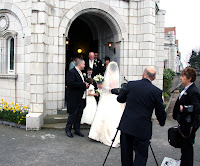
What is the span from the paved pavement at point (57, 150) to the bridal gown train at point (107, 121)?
0.22 meters

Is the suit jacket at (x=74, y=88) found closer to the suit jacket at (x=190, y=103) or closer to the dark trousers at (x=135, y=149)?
the dark trousers at (x=135, y=149)

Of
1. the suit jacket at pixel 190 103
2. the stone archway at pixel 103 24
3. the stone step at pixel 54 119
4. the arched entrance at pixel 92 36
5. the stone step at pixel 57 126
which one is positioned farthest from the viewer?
the arched entrance at pixel 92 36

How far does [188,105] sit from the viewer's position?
4.15 m

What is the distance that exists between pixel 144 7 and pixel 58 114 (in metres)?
5.10

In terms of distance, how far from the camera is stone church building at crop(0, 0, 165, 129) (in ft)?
24.9

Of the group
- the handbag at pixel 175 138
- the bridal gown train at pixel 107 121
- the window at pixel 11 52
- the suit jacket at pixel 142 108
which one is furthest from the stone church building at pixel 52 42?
the handbag at pixel 175 138

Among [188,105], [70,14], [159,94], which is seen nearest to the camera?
[159,94]

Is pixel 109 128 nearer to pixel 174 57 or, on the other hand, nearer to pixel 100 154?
pixel 100 154

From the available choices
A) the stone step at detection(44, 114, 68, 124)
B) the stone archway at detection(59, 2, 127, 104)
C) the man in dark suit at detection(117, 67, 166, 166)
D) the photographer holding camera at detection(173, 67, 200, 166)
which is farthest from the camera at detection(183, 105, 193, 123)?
the stone archway at detection(59, 2, 127, 104)

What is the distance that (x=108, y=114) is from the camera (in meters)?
6.22

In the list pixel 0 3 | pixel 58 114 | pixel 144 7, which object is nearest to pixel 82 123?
pixel 58 114

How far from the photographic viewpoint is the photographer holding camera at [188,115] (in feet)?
13.3

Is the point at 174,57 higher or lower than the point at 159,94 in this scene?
higher

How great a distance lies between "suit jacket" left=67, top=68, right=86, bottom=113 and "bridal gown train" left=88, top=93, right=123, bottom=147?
75cm
